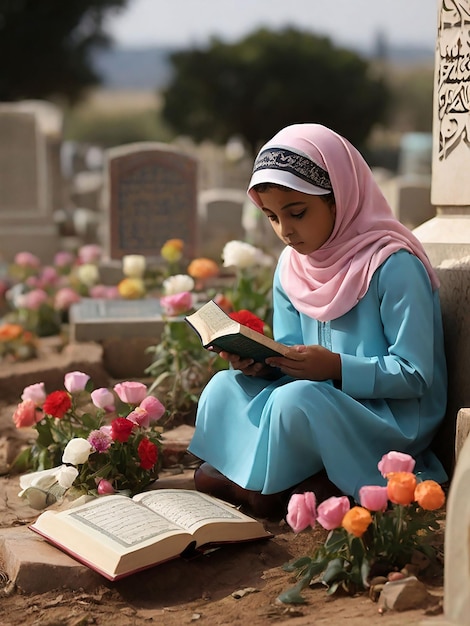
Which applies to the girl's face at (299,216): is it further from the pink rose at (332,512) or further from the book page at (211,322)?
the pink rose at (332,512)

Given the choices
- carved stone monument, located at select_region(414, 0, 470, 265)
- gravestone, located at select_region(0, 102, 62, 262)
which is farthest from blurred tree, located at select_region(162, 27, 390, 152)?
carved stone monument, located at select_region(414, 0, 470, 265)

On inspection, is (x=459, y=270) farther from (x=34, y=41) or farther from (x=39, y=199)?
(x=34, y=41)

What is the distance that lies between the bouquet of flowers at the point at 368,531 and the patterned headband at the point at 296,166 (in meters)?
0.98

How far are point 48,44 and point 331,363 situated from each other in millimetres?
29514

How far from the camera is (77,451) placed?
3391mm

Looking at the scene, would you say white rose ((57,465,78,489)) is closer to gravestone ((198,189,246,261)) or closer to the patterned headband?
the patterned headband

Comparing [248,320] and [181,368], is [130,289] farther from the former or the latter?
[248,320]

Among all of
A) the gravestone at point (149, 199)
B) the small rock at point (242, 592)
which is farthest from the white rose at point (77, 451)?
the gravestone at point (149, 199)

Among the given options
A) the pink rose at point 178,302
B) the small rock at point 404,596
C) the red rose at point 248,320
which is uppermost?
the red rose at point 248,320

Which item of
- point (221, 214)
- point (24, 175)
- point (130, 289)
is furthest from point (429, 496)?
point (221, 214)

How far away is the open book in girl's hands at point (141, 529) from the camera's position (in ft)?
9.33

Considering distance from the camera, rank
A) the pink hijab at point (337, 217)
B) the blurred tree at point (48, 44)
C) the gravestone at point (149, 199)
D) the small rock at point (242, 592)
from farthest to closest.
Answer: the blurred tree at point (48, 44), the gravestone at point (149, 199), the pink hijab at point (337, 217), the small rock at point (242, 592)

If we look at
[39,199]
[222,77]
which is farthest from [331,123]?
[39,199]

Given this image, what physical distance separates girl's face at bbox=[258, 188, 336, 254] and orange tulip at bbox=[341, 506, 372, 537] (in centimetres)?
108
